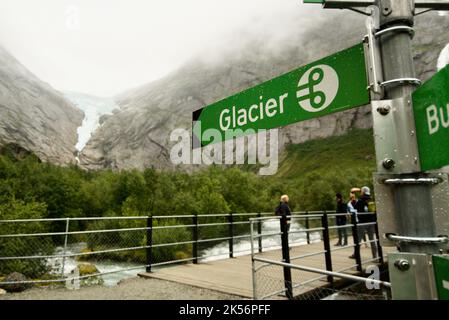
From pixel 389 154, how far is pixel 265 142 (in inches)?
50.9

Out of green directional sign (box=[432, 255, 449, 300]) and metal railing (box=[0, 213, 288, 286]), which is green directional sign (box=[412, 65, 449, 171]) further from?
metal railing (box=[0, 213, 288, 286])

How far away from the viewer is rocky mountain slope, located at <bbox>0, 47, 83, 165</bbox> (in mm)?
104494

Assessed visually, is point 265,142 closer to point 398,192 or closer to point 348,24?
point 398,192

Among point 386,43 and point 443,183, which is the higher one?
point 386,43

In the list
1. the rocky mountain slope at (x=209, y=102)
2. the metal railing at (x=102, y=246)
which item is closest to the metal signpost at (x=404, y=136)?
the metal railing at (x=102, y=246)

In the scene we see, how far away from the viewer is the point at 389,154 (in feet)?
4.26

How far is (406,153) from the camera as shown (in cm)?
126

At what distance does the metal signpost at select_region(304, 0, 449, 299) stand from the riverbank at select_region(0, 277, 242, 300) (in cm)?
423

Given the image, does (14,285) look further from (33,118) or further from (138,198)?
(33,118)

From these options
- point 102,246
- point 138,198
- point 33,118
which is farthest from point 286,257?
point 33,118

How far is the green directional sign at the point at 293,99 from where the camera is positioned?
1675mm

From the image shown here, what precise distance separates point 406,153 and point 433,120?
0.17 metres
